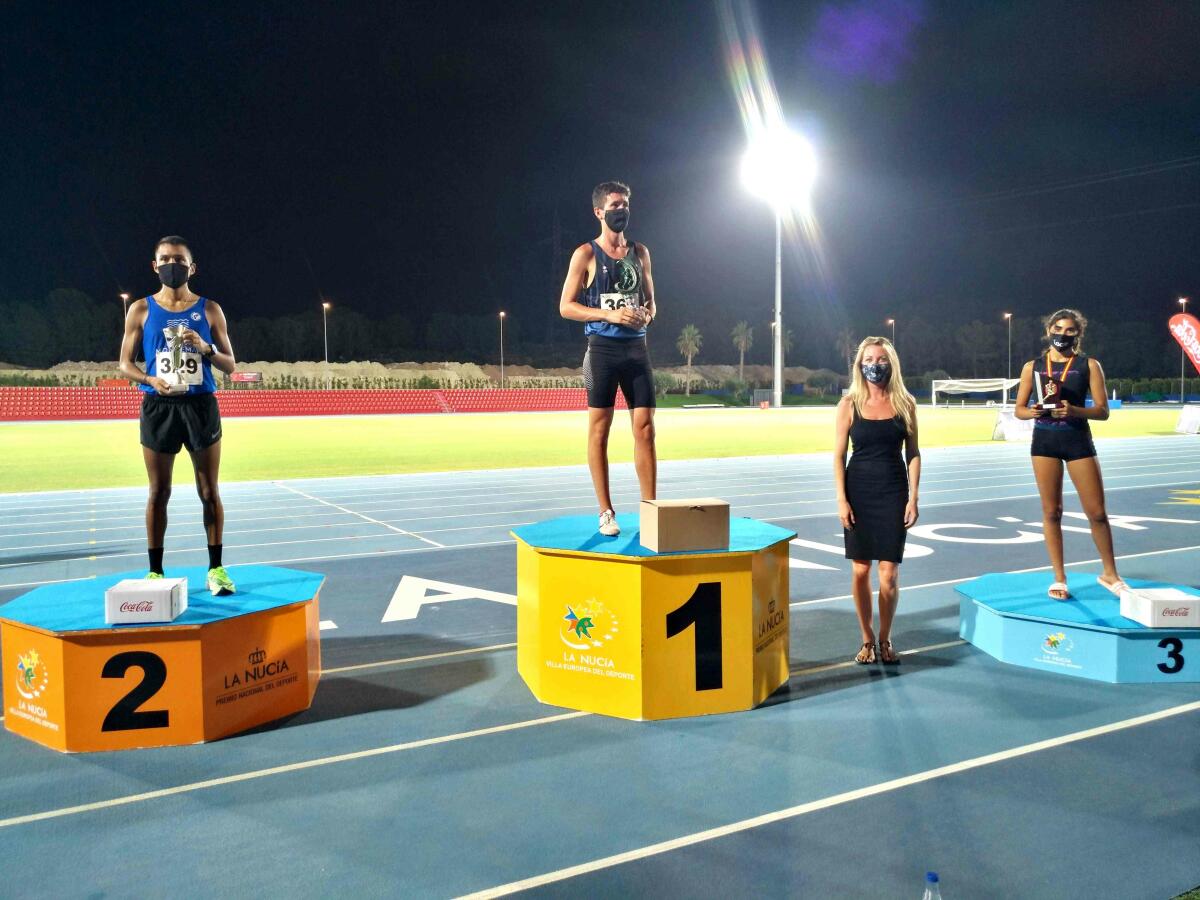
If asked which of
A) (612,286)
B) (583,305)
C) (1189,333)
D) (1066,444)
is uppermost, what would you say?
(1189,333)

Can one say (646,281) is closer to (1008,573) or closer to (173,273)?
(173,273)

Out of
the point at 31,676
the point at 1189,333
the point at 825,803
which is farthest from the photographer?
the point at 1189,333

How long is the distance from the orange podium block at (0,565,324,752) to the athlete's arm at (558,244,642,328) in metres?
2.34

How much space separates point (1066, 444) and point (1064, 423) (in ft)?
0.42

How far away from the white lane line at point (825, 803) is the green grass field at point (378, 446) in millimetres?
14171

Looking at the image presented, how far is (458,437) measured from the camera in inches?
1078

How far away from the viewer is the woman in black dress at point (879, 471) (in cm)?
507

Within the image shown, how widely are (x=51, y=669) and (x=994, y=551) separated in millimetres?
7918

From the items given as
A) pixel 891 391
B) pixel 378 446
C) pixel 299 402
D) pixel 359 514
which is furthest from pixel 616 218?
pixel 299 402

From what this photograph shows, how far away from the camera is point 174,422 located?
5.00 meters

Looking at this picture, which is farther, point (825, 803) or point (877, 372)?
point (877, 372)

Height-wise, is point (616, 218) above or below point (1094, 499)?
above

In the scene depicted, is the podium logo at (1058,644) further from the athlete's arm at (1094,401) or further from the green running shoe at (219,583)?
the green running shoe at (219,583)

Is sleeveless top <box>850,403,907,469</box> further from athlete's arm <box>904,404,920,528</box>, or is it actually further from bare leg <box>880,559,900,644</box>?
bare leg <box>880,559,900,644</box>
